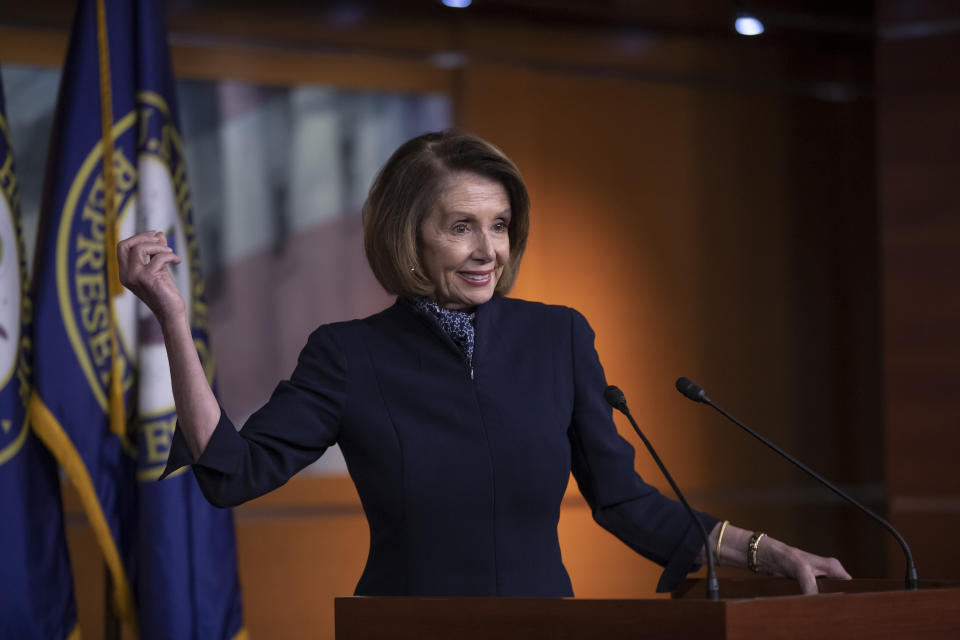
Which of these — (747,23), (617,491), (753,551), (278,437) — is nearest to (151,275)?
(278,437)

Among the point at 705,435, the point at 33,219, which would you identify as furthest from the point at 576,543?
the point at 33,219

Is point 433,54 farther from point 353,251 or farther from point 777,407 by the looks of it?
point 777,407

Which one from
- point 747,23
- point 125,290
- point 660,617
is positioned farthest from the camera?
point 747,23

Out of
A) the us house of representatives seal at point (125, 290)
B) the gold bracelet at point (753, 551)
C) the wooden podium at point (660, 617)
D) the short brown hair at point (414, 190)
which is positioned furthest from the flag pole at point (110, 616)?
the gold bracelet at point (753, 551)

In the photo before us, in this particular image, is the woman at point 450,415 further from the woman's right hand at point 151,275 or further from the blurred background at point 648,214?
the blurred background at point 648,214

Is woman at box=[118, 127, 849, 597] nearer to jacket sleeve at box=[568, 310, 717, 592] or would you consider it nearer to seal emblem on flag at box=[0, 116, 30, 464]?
jacket sleeve at box=[568, 310, 717, 592]

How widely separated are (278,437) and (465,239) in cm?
49

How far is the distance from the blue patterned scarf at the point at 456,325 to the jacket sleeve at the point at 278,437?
0.19m

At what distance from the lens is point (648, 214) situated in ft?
14.7

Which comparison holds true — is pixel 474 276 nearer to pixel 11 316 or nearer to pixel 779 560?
pixel 779 560

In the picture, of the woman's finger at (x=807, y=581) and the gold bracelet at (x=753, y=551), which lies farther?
the gold bracelet at (x=753, y=551)

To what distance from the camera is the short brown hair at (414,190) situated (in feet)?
6.58

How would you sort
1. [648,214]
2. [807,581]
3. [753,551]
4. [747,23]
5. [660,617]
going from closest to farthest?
[660,617]
[807,581]
[753,551]
[747,23]
[648,214]

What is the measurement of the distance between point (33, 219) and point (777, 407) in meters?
2.99
